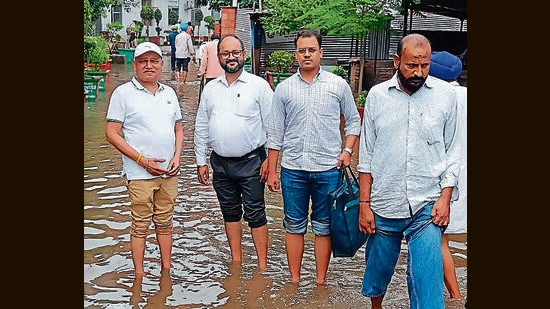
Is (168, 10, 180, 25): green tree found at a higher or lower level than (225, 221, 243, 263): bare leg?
higher

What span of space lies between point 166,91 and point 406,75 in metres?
2.15

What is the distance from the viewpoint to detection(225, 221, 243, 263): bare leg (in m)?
6.47

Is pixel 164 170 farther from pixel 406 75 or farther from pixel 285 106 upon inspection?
pixel 406 75

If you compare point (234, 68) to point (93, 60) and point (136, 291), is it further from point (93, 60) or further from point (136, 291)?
point (93, 60)

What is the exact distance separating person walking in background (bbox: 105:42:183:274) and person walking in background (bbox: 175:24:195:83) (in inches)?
660

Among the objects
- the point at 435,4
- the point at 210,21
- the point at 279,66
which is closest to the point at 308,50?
the point at 435,4

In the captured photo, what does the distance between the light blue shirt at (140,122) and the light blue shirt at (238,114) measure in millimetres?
487

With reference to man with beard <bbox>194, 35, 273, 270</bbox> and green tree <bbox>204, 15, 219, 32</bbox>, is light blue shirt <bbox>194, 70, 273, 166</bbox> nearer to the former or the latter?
man with beard <bbox>194, 35, 273, 270</bbox>

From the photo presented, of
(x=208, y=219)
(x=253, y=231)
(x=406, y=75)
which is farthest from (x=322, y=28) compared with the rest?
(x=406, y=75)

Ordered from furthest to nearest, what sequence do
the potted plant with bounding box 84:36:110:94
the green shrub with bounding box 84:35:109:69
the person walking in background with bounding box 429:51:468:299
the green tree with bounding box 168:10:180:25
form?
1. the green tree with bounding box 168:10:180:25
2. the green shrub with bounding box 84:35:109:69
3. the potted plant with bounding box 84:36:110:94
4. the person walking in background with bounding box 429:51:468:299

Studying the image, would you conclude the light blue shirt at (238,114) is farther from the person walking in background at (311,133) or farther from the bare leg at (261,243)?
the bare leg at (261,243)

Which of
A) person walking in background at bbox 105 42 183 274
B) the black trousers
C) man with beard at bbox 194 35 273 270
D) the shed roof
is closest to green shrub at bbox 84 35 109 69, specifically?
the shed roof

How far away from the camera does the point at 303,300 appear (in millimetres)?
5754

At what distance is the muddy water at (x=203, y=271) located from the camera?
5754mm
